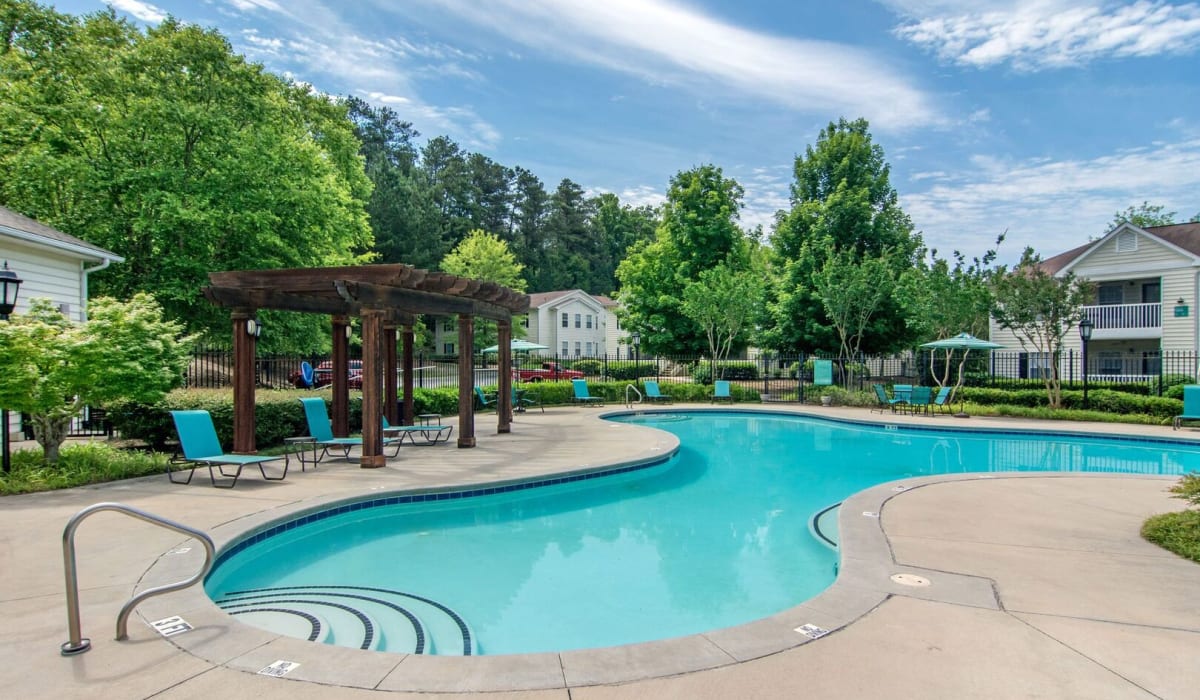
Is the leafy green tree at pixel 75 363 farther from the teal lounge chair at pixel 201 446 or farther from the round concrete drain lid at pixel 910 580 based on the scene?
the round concrete drain lid at pixel 910 580

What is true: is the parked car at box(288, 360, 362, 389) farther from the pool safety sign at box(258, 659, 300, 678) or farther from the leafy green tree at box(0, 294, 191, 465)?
the pool safety sign at box(258, 659, 300, 678)

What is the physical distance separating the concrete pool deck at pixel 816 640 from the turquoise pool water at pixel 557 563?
2.11ft

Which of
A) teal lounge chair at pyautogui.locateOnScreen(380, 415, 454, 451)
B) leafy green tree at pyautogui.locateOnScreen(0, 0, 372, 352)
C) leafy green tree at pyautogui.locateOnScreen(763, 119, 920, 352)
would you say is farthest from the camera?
leafy green tree at pyautogui.locateOnScreen(763, 119, 920, 352)

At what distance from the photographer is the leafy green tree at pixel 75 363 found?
725 centimetres

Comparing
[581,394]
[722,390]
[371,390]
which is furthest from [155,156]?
[722,390]

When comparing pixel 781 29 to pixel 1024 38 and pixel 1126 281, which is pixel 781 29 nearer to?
pixel 1024 38

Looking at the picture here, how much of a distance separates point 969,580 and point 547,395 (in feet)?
52.1

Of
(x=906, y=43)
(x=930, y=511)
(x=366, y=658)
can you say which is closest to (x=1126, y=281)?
(x=906, y=43)

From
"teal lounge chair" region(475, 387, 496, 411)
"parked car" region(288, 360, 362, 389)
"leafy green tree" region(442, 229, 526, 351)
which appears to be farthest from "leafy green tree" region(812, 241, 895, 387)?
"leafy green tree" region(442, 229, 526, 351)

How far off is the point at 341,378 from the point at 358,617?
770 cm

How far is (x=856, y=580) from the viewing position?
14.2 ft

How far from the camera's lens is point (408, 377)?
44.8 ft

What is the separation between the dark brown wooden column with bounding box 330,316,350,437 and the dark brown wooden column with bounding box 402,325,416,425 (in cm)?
174

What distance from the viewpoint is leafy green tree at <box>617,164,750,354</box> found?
3002cm
